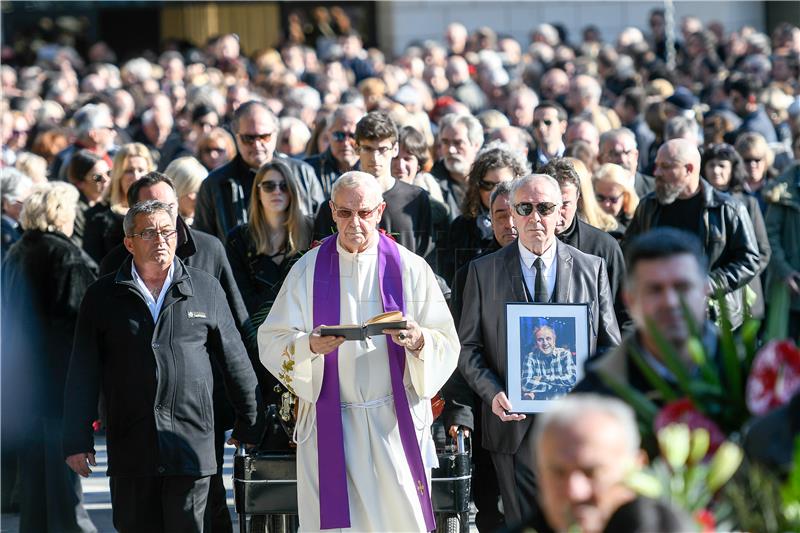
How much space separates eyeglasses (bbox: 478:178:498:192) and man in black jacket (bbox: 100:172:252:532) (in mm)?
1607

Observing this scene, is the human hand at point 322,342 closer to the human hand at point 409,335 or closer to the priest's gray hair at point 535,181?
the human hand at point 409,335

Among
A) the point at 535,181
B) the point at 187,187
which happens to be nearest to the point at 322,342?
the point at 535,181

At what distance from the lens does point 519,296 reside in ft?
23.6

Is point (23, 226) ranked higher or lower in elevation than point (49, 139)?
lower

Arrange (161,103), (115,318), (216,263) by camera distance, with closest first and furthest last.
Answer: (115,318)
(216,263)
(161,103)

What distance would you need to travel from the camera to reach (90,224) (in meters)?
9.44

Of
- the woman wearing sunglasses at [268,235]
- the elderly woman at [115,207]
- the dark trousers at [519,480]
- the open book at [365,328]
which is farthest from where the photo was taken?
the elderly woman at [115,207]

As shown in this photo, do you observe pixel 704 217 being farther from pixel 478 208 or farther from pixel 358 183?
pixel 358 183

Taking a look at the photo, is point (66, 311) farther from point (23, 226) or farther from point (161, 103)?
point (161, 103)

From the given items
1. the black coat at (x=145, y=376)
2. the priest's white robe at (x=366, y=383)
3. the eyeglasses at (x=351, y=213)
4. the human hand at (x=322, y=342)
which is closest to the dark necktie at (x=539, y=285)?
the priest's white robe at (x=366, y=383)

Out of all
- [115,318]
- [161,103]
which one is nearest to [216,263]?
[115,318]

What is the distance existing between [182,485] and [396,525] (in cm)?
108

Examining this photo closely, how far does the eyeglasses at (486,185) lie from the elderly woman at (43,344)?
2.24m

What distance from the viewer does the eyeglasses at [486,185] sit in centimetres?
866
